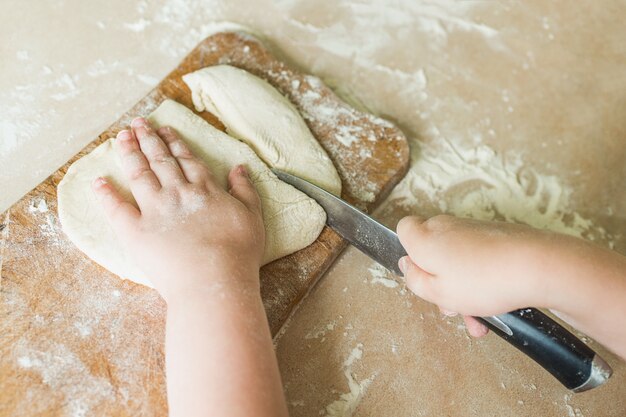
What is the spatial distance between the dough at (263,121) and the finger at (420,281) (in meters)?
0.25

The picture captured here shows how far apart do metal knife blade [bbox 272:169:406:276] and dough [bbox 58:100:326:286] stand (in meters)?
0.02

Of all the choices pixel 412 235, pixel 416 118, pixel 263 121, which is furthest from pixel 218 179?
pixel 416 118

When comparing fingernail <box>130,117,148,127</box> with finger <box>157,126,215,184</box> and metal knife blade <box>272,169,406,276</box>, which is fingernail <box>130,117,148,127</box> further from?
metal knife blade <box>272,169,406,276</box>

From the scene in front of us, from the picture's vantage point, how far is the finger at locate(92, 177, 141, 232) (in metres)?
0.92

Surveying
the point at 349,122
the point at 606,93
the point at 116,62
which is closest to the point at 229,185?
the point at 349,122

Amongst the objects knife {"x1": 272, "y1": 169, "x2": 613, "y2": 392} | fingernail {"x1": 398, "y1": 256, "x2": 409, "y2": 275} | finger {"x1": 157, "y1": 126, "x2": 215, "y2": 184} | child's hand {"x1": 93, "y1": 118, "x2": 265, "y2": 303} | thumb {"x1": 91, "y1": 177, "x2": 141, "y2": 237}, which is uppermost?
knife {"x1": 272, "y1": 169, "x2": 613, "y2": 392}

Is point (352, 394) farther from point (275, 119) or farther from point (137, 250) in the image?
point (275, 119)

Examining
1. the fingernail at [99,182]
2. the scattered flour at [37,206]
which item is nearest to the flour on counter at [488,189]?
the fingernail at [99,182]

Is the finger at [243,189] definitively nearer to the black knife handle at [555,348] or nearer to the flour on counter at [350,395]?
the flour on counter at [350,395]

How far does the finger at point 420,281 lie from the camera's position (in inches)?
34.7

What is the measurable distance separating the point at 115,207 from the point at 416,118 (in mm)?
830

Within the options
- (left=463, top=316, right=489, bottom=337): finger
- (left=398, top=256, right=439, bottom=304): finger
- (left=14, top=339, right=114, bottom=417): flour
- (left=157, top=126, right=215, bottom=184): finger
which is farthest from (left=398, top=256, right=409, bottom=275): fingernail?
(left=14, top=339, right=114, bottom=417): flour

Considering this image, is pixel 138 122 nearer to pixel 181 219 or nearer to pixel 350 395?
pixel 181 219

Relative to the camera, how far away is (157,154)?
100 centimetres
